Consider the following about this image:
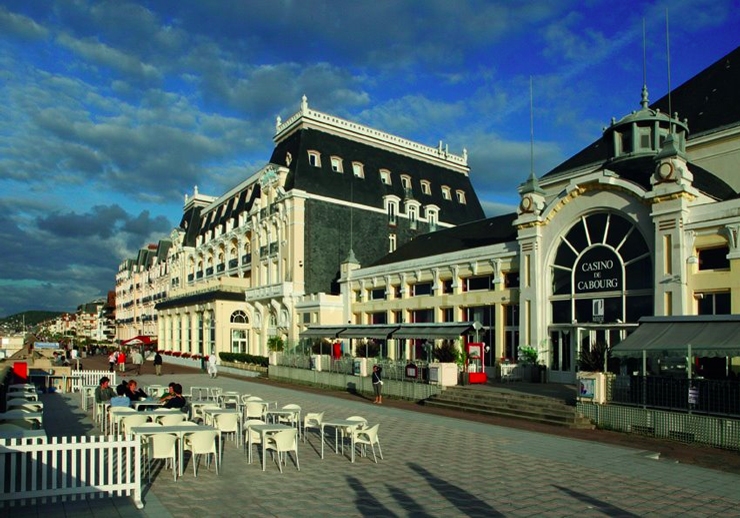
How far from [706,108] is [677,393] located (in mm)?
20630

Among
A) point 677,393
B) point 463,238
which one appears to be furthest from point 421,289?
point 677,393

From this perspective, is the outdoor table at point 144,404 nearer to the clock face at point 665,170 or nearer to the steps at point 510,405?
the steps at point 510,405


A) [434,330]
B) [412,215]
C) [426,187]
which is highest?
[426,187]

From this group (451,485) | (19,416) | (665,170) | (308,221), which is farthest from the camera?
(308,221)

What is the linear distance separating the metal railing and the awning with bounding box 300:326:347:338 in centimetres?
1841

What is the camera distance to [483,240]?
36531 millimetres

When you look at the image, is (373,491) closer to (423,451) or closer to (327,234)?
(423,451)

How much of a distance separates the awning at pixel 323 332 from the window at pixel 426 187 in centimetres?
2291

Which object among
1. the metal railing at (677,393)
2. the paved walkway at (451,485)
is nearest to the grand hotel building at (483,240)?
the metal railing at (677,393)

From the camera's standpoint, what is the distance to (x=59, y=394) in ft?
89.2


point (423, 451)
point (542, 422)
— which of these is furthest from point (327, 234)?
point (423, 451)

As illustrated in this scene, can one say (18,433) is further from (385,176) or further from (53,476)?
(385,176)

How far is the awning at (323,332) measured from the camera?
113 feet

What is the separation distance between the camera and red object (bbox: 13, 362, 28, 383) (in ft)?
86.5
